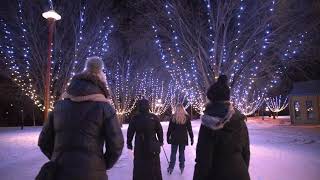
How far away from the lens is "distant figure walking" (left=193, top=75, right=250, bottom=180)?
399cm

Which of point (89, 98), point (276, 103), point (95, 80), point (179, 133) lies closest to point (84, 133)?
point (89, 98)

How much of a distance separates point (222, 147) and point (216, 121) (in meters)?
0.27

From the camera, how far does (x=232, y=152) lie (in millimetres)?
4043

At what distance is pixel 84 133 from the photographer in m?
3.36

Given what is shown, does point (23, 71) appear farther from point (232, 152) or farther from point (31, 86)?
point (232, 152)

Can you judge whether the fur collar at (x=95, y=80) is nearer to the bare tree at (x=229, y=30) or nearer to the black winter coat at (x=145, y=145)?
the black winter coat at (x=145, y=145)

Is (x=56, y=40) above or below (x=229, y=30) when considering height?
above

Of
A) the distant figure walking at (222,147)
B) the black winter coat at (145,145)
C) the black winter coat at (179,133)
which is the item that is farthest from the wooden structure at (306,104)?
the distant figure walking at (222,147)

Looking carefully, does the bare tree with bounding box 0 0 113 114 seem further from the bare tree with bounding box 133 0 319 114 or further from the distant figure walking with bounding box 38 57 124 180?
the distant figure walking with bounding box 38 57 124 180

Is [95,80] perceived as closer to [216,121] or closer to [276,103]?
[216,121]

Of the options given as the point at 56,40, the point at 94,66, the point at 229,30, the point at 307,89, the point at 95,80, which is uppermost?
the point at 56,40

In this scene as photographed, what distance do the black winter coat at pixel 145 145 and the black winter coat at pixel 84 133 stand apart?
3238 millimetres

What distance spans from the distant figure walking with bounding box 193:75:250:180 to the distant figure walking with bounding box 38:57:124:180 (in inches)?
38.2

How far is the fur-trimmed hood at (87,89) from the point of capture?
11.4 ft
